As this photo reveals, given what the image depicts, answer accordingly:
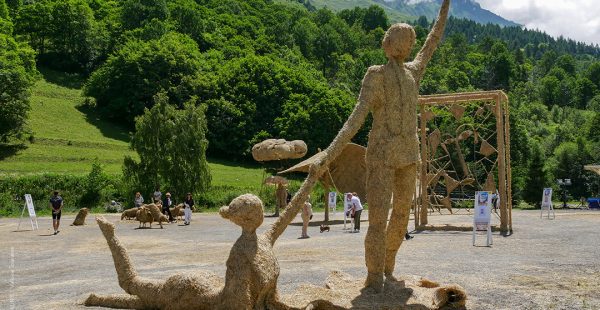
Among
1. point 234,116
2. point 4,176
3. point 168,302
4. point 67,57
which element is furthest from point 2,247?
point 67,57

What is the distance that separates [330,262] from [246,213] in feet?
20.1

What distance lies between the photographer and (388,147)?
769 centimetres

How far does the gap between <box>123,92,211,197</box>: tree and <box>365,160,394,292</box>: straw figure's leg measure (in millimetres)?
29520

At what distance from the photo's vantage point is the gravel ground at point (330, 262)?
8.74 meters

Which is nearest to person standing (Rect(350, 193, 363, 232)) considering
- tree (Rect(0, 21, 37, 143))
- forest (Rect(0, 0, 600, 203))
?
forest (Rect(0, 0, 600, 203))

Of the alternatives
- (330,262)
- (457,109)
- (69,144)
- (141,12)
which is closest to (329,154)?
(330,262)

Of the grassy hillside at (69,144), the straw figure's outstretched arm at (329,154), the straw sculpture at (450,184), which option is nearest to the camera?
the straw figure's outstretched arm at (329,154)

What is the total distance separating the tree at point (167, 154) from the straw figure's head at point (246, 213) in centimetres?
2997

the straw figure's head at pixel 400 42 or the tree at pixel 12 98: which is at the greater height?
the tree at pixel 12 98

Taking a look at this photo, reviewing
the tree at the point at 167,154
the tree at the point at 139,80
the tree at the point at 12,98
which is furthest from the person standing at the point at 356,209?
the tree at the point at 139,80

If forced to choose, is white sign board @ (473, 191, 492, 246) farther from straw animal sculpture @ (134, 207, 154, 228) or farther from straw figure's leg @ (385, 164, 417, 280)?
straw animal sculpture @ (134, 207, 154, 228)

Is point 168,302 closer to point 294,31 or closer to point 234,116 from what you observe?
point 234,116

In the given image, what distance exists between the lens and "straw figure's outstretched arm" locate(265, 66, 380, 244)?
729cm

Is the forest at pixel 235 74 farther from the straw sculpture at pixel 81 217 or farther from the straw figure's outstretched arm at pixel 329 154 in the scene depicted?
the straw figure's outstretched arm at pixel 329 154
